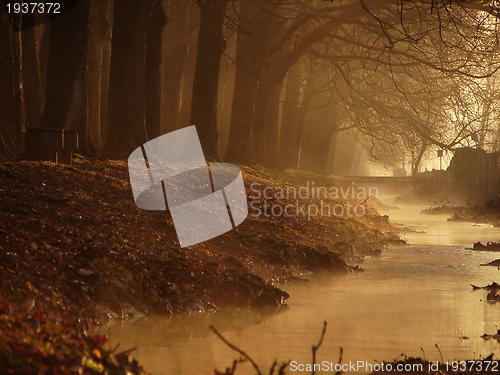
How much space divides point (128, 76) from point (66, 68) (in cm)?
250

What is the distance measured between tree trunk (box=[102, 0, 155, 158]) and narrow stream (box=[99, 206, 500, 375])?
6380mm

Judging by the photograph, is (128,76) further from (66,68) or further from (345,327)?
(345,327)

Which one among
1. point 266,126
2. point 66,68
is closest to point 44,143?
point 66,68

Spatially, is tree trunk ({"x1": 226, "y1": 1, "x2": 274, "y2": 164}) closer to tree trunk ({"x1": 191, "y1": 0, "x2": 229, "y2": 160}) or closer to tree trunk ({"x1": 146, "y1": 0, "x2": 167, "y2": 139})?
tree trunk ({"x1": 191, "y1": 0, "x2": 229, "y2": 160})

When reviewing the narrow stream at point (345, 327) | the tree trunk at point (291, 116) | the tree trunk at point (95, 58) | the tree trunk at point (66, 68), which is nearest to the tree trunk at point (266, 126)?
the tree trunk at point (291, 116)

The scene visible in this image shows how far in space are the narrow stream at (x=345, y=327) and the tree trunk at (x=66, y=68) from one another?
555 cm

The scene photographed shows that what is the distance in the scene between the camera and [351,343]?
620 centimetres

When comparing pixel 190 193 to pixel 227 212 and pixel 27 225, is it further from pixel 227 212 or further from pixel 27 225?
pixel 27 225

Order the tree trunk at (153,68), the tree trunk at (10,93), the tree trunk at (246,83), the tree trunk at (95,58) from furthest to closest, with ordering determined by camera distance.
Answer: the tree trunk at (246,83), the tree trunk at (95,58), the tree trunk at (153,68), the tree trunk at (10,93)

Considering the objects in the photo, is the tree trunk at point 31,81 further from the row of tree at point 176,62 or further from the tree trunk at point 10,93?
the tree trunk at point 10,93

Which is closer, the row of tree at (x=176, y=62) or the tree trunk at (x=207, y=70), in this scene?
the row of tree at (x=176, y=62)

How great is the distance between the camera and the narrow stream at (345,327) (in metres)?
5.73

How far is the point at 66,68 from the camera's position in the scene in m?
12.3

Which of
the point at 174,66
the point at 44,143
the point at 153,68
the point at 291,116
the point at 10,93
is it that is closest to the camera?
the point at 44,143
